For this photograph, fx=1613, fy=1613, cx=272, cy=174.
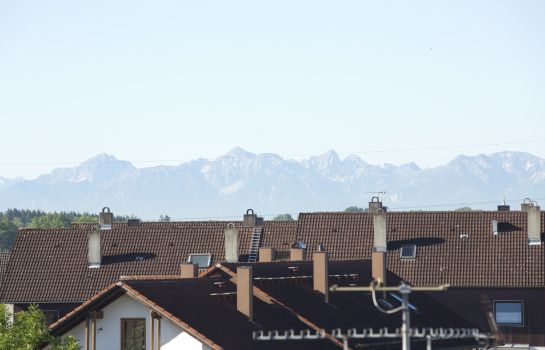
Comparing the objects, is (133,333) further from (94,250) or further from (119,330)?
(94,250)

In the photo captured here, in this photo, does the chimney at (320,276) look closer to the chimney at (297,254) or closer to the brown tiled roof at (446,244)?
the chimney at (297,254)

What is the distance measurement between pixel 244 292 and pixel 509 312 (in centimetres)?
2777

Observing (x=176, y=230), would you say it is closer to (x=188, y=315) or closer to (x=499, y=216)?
(x=499, y=216)

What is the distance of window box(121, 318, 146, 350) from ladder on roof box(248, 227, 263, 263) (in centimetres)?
3332

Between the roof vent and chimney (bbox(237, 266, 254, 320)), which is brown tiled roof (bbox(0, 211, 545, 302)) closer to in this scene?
the roof vent

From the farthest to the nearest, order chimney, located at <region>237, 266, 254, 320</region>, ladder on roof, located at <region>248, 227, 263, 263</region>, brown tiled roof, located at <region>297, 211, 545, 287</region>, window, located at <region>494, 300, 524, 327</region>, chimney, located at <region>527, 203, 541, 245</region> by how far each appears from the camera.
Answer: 1. ladder on roof, located at <region>248, 227, 263, 263</region>
2. chimney, located at <region>527, 203, 541, 245</region>
3. brown tiled roof, located at <region>297, 211, 545, 287</region>
4. window, located at <region>494, 300, 524, 327</region>
5. chimney, located at <region>237, 266, 254, 320</region>

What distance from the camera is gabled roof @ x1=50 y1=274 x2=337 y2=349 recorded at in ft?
173

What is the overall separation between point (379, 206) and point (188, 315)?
1608 inches

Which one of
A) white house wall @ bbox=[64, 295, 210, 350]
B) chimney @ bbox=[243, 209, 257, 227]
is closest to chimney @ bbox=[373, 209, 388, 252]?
chimney @ bbox=[243, 209, 257, 227]

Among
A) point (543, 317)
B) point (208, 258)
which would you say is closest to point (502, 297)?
point (543, 317)

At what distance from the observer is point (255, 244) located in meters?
89.2

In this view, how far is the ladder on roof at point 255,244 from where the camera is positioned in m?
87.6

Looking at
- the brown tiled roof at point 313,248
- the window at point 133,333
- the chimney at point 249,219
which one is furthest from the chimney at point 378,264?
the chimney at point 249,219

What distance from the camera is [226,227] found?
3501 inches
